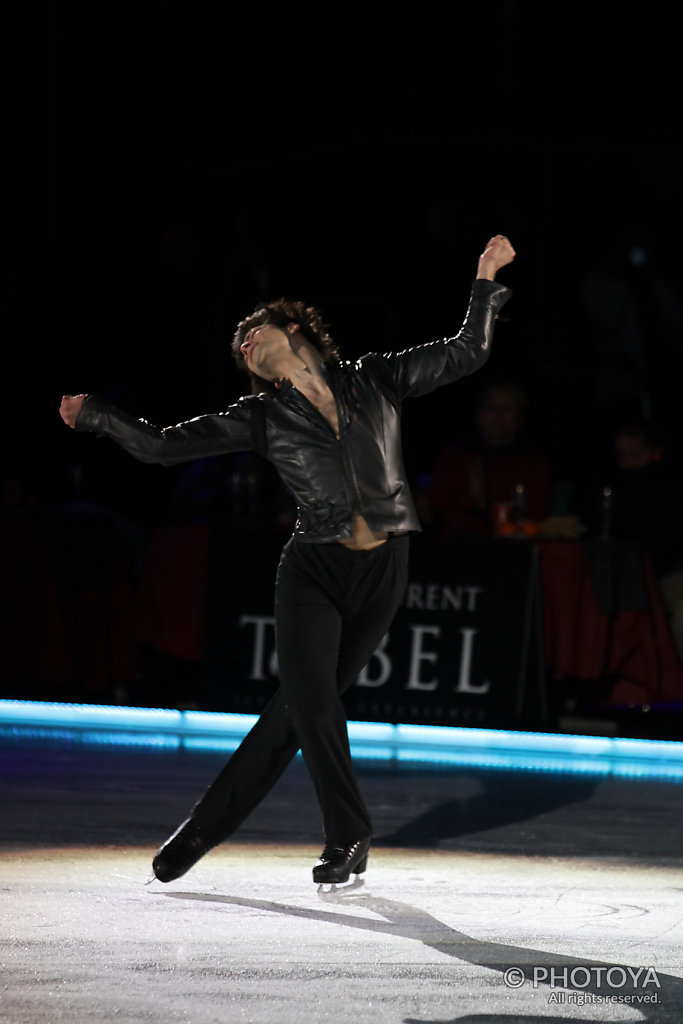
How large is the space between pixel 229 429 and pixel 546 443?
6.14m

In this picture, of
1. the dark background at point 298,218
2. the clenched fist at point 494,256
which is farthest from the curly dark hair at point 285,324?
the dark background at point 298,218

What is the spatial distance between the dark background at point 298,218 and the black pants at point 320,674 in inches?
214

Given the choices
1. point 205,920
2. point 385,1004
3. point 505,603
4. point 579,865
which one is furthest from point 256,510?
point 385,1004

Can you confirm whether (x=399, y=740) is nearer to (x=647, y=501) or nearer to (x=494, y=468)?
(x=494, y=468)

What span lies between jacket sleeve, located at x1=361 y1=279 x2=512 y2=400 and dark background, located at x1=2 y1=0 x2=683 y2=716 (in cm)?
538

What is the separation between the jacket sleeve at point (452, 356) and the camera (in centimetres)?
443

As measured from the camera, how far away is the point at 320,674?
14.2ft

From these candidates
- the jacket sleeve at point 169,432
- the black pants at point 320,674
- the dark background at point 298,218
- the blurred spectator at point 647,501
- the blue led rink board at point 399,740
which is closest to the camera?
the black pants at point 320,674

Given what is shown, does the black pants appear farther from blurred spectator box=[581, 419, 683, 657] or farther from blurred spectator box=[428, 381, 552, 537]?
blurred spectator box=[581, 419, 683, 657]

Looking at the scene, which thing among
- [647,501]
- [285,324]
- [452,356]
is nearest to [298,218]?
[647,501]

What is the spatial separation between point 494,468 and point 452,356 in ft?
13.3

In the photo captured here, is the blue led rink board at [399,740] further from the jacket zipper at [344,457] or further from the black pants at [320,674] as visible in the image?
the jacket zipper at [344,457]

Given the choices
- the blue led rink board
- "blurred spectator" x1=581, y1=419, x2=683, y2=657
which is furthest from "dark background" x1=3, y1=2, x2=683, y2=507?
the blue led rink board

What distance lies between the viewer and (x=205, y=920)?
4.09m
